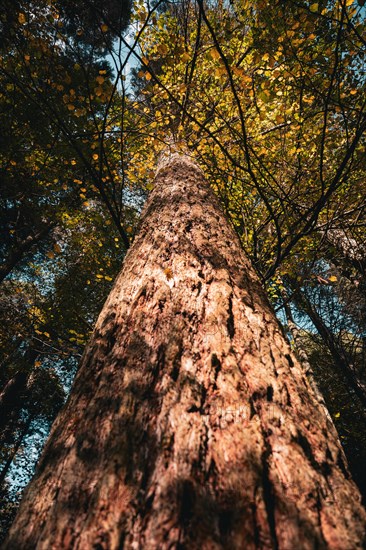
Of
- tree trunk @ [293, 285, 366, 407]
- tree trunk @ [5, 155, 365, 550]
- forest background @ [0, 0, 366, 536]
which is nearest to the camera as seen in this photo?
tree trunk @ [5, 155, 365, 550]

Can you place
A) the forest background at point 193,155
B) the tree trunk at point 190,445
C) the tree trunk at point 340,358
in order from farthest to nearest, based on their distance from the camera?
the tree trunk at point 340,358
the forest background at point 193,155
the tree trunk at point 190,445

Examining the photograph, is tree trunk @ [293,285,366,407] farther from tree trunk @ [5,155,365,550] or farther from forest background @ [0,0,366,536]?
tree trunk @ [5,155,365,550]

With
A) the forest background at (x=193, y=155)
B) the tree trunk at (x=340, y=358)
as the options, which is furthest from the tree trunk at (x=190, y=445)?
the tree trunk at (x=340, y=358)

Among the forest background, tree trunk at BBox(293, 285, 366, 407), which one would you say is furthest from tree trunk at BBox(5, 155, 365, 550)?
tree trunk at BBox(293, 285, 366, 407)

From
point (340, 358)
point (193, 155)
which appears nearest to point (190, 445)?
point (193, 155)

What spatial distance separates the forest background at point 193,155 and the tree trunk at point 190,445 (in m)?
1.70

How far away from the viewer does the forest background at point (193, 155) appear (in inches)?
133

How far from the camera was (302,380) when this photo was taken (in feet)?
3.78

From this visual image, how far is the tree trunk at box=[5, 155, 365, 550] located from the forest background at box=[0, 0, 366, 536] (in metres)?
1.70

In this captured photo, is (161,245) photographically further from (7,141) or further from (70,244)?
(70,244)

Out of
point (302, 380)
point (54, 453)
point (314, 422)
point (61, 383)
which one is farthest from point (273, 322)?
point (61, 383)

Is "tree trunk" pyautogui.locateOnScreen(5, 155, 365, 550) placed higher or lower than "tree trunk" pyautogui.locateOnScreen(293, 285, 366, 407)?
lower

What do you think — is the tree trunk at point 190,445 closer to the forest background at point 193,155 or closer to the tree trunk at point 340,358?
the forest background at point 193,155

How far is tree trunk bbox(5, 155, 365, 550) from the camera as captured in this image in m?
0.65
